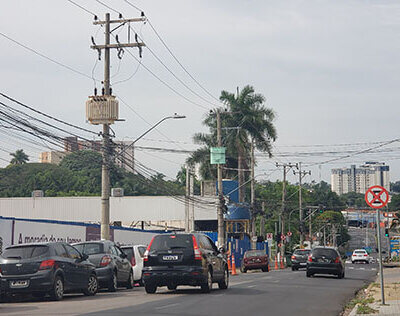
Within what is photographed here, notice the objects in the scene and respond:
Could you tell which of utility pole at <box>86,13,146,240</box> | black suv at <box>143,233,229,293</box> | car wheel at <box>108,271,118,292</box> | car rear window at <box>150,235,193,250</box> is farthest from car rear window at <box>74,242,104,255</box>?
utility pole at <box>86,13,146,240</box>

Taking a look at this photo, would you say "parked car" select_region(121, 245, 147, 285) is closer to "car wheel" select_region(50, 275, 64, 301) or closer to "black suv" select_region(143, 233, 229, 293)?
"black suv" select_region(143, 233, 229, 293)

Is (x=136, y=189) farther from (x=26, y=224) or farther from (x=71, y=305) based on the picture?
(x=71, y=305)

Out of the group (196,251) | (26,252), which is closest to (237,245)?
(196,251)

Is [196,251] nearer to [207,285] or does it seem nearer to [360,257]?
[207,285]

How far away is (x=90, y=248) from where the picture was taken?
2328 cm

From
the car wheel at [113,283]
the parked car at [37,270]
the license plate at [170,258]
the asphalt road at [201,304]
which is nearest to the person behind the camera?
the asphalt road at [201,304]

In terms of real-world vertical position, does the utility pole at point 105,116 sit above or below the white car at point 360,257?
above

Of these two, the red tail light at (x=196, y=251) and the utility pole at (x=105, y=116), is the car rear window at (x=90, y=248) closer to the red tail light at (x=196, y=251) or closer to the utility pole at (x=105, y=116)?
the red tail light at (x=196, y=251)

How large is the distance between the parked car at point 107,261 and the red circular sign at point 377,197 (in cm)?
892

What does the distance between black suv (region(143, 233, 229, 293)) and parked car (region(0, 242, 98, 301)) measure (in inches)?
91.9

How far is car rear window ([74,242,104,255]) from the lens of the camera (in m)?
23.2

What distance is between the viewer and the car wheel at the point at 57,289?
18.5m

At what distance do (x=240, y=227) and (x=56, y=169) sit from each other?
4553cm

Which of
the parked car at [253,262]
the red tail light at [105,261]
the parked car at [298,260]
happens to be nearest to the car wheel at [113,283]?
the red tail light at [105,261]
